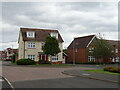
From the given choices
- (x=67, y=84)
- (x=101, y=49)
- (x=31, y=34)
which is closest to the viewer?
(x=67, y=84)

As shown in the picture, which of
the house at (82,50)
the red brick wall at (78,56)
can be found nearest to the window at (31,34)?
the house at (82,50)

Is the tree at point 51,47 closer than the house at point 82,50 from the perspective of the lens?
Yes

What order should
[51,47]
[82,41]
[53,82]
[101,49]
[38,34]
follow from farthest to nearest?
[82,41], [38,34], [101,49], [51,47], [53,82]

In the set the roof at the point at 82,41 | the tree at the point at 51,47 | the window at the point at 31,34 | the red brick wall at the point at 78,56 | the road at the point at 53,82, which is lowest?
the road at the point at 53,82

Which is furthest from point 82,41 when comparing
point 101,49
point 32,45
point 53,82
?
point 53,82

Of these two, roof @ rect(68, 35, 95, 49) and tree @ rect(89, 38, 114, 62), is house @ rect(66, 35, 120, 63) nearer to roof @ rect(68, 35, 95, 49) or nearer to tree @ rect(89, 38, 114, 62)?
roof @ rect(68, 35, 95, 49)

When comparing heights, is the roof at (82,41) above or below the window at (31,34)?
below

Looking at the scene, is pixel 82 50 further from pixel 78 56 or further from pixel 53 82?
pixel 53 82

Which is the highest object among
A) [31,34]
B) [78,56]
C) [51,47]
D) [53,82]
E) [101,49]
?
[31,34]

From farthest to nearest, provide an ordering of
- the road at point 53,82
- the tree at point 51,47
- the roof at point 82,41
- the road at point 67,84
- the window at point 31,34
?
1. the roof at point 82,41
2. the window at point 31,34
3. the tree at point 51,47
4. the road at point 53,82
5. the road at point 67,84

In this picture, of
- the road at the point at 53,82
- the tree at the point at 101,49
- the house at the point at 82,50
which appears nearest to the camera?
the road at the point at 53,82

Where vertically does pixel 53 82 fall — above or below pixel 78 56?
below

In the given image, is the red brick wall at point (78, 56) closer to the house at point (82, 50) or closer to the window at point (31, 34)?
the house at point (82, 50)

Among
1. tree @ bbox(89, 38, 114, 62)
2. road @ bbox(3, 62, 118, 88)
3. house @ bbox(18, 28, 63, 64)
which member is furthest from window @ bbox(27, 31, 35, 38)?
road @ bbox(3, 62, 118, 88)
